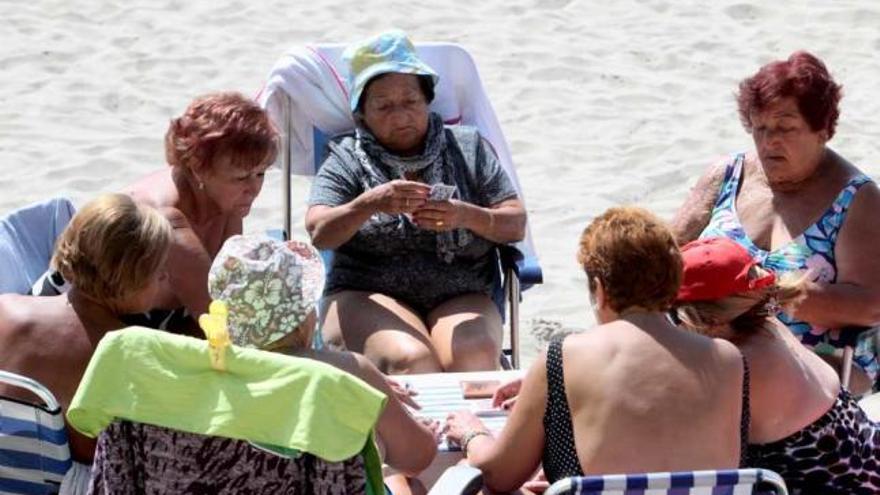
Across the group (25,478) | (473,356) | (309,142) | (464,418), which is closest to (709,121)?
(309,142)

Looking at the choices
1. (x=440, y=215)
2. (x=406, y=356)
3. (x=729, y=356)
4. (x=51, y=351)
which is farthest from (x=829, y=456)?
(x=51, y=351)

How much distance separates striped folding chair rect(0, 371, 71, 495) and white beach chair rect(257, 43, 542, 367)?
224 centimetres

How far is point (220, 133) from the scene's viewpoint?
16.3ft

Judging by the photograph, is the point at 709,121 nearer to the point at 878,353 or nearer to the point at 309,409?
the point at 878,353

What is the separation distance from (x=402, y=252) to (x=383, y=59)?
0.69 m

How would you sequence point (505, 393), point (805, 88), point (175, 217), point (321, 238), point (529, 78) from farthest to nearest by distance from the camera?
point (529, 78), point (321, 238), point (805, 88), point (175, 217), point (505, 393)

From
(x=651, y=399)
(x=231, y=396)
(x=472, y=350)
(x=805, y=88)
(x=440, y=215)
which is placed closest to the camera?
(x=231, y=396)

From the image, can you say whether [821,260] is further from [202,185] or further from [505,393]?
[202,185]

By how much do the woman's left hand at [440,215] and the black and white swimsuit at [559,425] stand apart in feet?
5.57

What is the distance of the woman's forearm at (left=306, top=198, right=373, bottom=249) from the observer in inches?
215

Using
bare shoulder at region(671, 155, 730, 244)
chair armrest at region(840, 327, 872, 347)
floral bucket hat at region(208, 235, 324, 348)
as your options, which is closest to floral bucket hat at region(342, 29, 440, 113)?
bare shoulder at region(671, 155, 730, 244)

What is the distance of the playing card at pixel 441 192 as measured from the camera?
5.39m

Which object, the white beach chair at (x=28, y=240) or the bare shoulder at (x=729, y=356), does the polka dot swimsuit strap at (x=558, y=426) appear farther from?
the white beach chair at (x=28, y=240)

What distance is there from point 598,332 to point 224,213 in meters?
1.79
